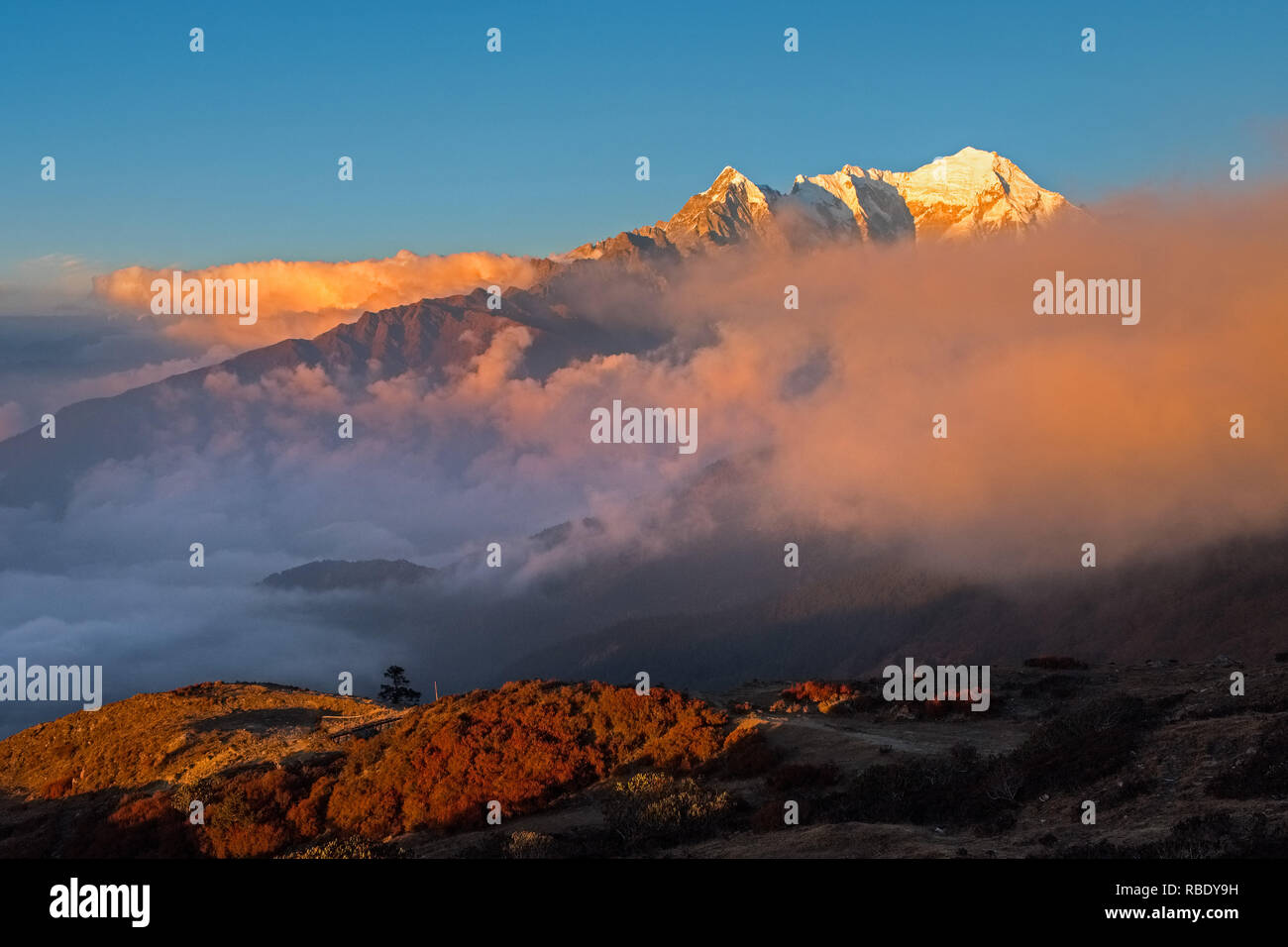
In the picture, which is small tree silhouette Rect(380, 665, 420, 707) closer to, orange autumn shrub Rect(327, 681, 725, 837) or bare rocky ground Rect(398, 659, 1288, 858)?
orange autumn shrub Rect(327, 681, 725, 837)

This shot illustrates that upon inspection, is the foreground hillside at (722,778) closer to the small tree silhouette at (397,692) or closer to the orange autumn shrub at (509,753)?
the orange autumn shrub at (509,753)

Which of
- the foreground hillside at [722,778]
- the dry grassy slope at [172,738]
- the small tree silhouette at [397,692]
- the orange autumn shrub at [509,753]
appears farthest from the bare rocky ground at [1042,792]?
the small tree silhouette at [397,692]

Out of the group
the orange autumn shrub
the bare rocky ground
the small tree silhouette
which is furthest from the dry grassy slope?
the bare rocky ground

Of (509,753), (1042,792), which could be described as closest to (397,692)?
(509,753)

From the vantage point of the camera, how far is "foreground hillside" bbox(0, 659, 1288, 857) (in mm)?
20938

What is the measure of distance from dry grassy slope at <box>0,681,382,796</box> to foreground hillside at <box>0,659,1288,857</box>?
0.25 metres

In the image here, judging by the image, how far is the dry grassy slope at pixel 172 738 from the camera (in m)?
43.1

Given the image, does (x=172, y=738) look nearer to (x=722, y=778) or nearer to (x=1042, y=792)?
(x=722, y=778)

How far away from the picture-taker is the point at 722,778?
98.6ft

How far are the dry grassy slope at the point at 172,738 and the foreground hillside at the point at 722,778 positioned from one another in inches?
9.7

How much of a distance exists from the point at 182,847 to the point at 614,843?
581 inches
